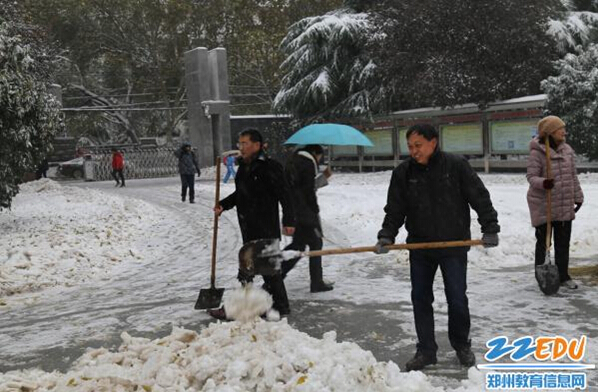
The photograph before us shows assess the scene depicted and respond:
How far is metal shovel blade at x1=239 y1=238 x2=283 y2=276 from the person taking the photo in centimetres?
556

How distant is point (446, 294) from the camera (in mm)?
4676

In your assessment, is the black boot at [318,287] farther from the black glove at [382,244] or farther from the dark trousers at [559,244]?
the black glove at [382,244]

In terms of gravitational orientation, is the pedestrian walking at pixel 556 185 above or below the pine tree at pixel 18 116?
below

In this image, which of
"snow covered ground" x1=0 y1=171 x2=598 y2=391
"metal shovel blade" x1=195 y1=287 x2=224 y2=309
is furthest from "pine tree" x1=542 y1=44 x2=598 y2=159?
"metal shovel blade" x1=195 y1=287 x2=224 y2=309

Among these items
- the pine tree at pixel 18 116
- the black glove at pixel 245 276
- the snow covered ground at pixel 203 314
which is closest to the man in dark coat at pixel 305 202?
the snow covered ground at pixel 203 314

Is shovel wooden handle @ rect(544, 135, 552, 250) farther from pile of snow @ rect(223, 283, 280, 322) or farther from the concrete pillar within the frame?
the concrete pillar

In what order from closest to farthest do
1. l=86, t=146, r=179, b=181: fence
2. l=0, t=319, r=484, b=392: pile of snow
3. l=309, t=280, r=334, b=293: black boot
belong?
l=0, t=319, r=484, b=392: pile of snow → l=309, t=280, r=334, b=293: black boot → l=86, t=146, r=179, b=181: fence

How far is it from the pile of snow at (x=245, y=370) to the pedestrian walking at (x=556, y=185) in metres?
2.88

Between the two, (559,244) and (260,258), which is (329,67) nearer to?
(559,244)

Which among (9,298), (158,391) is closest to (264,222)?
(158,391)

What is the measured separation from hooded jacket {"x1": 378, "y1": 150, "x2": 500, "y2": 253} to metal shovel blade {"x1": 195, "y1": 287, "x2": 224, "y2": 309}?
8.47ft

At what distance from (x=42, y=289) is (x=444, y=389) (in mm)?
5966

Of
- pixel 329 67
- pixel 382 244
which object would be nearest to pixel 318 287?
pixel 382 244

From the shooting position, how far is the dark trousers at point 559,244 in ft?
21.4
